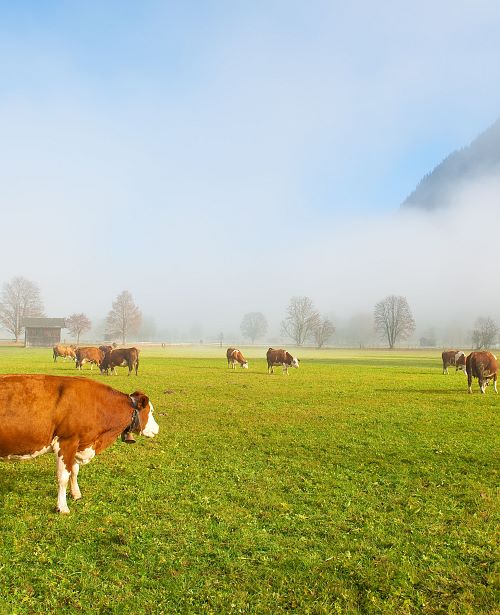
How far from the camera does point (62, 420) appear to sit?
7.56 meters

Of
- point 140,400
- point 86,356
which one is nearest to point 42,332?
point 86,356

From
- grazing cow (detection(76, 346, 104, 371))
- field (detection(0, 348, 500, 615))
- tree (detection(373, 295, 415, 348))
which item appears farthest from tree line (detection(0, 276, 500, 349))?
field (detection(0, 348, 500, 615))

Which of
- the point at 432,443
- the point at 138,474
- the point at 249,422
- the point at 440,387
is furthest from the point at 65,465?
the point at 440,387

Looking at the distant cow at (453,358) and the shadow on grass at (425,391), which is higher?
the distant cow at (453,358)

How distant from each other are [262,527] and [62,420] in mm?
→ 3887

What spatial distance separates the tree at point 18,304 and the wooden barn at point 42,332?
11.8 metres

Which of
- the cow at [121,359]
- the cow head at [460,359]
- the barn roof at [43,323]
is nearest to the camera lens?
the cow at [121,359]

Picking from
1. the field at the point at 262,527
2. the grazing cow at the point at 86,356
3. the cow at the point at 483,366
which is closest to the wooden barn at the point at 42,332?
the grazing cow at the point at 86,356

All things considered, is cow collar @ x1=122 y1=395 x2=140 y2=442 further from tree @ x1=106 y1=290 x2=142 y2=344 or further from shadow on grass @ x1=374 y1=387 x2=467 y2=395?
tree @ x1=106 y1=290 x2=142 y2=344

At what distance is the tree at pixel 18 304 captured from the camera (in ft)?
359

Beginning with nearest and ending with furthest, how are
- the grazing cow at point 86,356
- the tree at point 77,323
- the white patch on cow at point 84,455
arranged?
the white patch on cow at point 84,455 → the grazing cow at point 86,356 → the tree at point 77,323

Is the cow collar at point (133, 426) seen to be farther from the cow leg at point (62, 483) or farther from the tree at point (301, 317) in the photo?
the tree at point (301, 317)

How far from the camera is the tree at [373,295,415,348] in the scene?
458 feet

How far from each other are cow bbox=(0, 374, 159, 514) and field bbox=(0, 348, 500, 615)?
1004 mm
